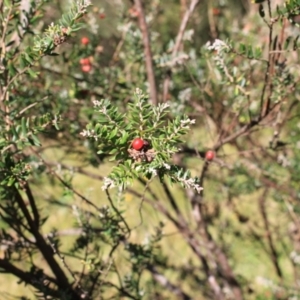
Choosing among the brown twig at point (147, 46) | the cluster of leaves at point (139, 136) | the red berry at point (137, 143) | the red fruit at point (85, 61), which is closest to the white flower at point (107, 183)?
the cluster of leaves at point (139, 136)

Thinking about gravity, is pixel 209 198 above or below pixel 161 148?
above

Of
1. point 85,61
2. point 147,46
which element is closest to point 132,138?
point 147,46

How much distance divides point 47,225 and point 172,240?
1.53 metres

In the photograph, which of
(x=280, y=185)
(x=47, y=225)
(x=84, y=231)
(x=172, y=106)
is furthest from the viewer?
(x=47, y=225)

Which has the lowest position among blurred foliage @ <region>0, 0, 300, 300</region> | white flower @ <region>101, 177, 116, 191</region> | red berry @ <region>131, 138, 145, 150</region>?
white flower @ <region>101, 177, 116, 191</region>

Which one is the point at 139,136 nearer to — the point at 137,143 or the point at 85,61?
the point at 137,143

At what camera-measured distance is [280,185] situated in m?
3.10

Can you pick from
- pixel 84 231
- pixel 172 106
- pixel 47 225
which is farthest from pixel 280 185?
pixel 47 225

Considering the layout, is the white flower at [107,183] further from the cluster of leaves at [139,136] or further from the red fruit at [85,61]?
the red fruit at [85,61]

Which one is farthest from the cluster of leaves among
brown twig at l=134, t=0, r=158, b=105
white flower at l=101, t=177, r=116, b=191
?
brown twig at l=134, t=0, r=158, b=105

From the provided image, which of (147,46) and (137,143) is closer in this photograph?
(137,143)

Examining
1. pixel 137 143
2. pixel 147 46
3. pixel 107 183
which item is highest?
pixel 147 46

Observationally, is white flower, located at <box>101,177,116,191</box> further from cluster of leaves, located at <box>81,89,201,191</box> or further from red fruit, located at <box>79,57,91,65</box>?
red fruit, located at <box>79,57,91,65</box>

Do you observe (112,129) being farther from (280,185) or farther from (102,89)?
(280,185)
